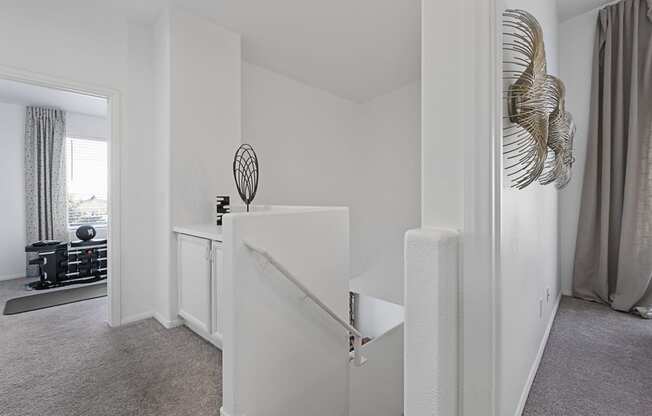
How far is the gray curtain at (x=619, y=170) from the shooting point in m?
2.82

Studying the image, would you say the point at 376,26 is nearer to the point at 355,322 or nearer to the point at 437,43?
the point at 437,43

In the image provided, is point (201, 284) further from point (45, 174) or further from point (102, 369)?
point (45, 174)

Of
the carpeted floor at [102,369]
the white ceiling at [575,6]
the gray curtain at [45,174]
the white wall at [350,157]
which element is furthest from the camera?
the gray curtain at [45,174]

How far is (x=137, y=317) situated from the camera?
2.78 m

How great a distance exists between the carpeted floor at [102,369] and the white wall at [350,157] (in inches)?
71.6

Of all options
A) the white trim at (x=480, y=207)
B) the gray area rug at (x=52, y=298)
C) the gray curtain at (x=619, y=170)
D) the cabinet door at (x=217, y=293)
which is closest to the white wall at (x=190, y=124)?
the cabinet door at (x=217, y=293)

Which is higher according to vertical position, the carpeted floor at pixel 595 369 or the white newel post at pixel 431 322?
the white newel post at pixel 431 322

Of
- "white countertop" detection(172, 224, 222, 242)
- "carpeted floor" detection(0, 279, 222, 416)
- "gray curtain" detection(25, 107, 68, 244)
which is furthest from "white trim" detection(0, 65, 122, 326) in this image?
"gray curtain" detection(25, 107, 68, 244)

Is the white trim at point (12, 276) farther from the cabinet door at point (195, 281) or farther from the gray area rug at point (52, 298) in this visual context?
the cabinet door at point (195, 281)

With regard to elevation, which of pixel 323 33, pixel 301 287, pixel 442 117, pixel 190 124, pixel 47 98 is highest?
pixel 323 33

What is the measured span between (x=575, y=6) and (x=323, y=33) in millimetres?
2607

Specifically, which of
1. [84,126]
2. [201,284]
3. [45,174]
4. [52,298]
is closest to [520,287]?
[201,284]

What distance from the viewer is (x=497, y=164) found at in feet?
3.05

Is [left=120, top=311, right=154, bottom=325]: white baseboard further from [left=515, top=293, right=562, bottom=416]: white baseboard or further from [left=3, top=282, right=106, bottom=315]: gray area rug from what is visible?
[left=515, top=293, right=562, bottom=416]: white baseboard
